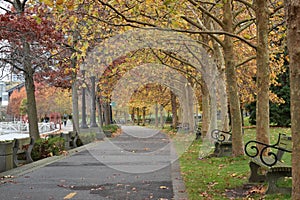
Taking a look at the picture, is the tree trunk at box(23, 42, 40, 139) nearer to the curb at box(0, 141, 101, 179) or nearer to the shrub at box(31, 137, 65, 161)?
the shrub at box(31, 137, 65, 161)

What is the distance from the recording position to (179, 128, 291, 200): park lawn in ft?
25.7

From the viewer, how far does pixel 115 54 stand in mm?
22703

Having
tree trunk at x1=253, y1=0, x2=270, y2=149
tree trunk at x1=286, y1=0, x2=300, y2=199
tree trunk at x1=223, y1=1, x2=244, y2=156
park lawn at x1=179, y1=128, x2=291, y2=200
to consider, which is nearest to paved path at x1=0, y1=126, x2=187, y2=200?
park lawn at x1=179, y1=128, x2=291, y2=200

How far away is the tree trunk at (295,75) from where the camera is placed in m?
4.80

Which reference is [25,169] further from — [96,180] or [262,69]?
[262,69]

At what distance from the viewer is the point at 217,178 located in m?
9.96

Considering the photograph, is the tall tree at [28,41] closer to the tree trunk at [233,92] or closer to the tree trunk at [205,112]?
the tree trunk at [233,92]

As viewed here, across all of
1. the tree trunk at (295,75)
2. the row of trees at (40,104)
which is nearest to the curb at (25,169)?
the tree trunk at (295,75)

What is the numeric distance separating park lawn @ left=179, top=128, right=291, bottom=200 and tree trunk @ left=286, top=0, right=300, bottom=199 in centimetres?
238

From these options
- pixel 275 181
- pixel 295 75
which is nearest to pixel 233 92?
pixel 275 181

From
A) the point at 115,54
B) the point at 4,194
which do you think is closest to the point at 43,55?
the point at 115,54

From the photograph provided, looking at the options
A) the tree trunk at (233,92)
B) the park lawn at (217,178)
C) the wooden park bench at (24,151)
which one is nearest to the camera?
the park lawn at (217,178)

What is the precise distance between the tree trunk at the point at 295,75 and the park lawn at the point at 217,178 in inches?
93.5

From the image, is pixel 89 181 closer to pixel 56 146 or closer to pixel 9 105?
pixel 56 146
